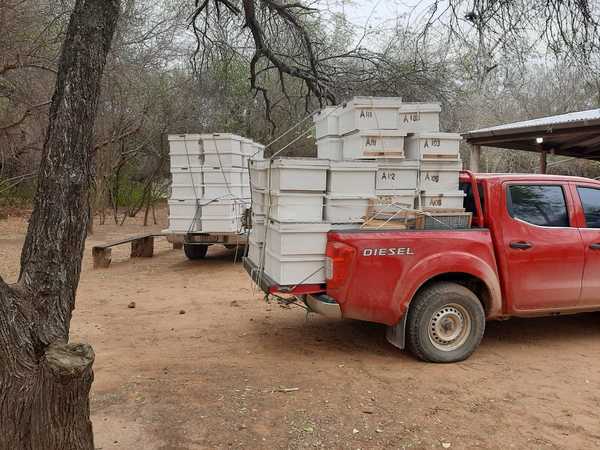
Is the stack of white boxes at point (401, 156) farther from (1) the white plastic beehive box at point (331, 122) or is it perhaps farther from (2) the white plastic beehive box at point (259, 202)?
(2) the white plastic beehive box at point (259, 202)

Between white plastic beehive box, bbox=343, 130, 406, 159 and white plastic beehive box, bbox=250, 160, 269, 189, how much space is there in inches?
35.7

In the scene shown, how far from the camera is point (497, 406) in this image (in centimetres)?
421

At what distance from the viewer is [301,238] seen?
5031 millimetres

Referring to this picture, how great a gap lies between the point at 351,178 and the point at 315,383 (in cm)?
187

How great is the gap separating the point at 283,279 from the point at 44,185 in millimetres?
2482

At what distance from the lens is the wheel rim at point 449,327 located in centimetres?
517

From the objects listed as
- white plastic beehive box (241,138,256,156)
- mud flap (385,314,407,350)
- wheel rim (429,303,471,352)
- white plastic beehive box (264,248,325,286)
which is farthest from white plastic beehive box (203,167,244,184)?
wheel rim (429,303,471,352)

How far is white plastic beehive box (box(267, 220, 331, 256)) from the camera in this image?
500 centimetres

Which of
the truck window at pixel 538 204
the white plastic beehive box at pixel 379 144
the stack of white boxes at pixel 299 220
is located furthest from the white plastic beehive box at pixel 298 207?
the truck window at pixel 538 204

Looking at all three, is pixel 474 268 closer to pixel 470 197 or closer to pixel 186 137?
pixel 470 197

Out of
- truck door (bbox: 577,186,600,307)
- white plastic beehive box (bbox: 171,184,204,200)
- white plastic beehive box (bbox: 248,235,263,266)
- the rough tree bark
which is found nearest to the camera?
the rough tree bark

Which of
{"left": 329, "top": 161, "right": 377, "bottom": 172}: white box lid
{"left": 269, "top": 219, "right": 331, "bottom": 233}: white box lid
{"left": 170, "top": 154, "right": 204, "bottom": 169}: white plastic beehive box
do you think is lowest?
{"left": 269, "top": 219, "right": 331, "bottom": 233}: white box lid

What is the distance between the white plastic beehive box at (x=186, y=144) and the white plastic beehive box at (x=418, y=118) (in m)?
5.74

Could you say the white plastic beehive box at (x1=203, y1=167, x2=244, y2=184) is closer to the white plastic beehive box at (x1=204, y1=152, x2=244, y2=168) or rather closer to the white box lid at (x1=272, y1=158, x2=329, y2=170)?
the white plastic beehive box at (x1=204, y1=152, x2=244, y2=168)
